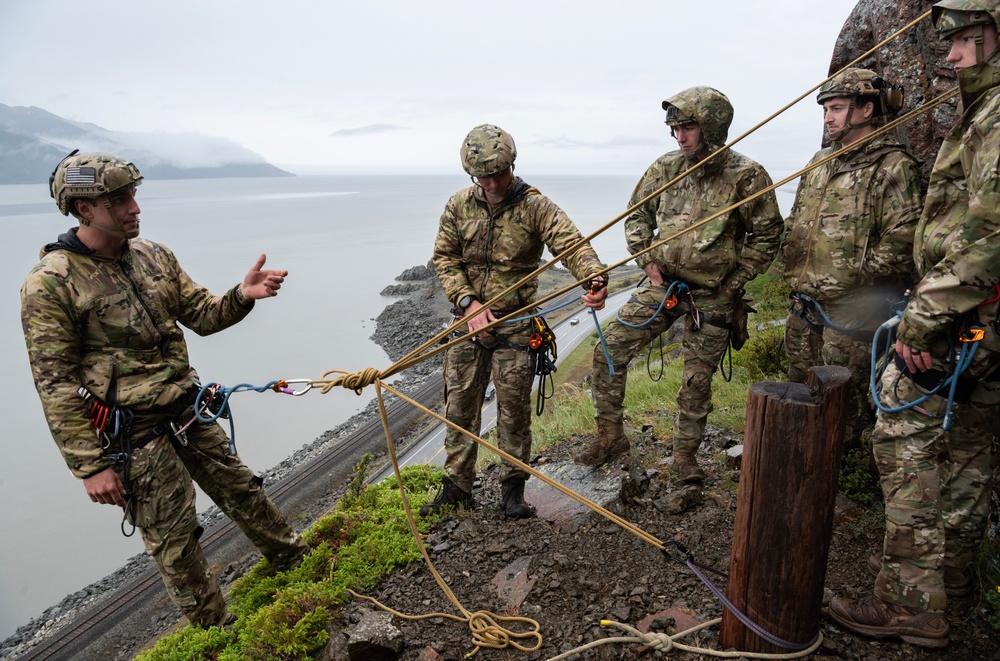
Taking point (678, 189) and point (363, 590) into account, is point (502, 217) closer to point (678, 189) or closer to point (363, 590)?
point (678, 189)

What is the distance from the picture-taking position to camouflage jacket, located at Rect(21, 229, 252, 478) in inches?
145

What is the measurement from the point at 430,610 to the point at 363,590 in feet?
2.13

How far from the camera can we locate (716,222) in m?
5.03

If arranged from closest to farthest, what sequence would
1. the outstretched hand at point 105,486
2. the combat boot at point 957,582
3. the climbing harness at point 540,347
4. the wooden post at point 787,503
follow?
the wooden post at point 787,503 < the combat boot at point 957,582 < the outstretched hand at point 105,486 < the climbing harness at point 540,347

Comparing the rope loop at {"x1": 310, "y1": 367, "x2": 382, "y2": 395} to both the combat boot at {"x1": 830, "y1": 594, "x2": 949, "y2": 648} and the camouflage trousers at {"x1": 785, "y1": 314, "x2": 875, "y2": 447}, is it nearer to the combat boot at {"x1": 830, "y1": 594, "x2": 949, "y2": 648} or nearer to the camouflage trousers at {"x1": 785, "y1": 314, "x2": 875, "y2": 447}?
the combat boot at {"x1": 830, "y1": 594, "x2": 949, "y2": 648}

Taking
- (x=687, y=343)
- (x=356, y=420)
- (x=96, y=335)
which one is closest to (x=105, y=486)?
(x=96, y=335)

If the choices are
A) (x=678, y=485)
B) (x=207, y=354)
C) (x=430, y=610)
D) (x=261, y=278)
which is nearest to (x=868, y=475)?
(x=678, y=485)

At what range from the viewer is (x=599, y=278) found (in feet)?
15.1

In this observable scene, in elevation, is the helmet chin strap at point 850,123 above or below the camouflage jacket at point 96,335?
above

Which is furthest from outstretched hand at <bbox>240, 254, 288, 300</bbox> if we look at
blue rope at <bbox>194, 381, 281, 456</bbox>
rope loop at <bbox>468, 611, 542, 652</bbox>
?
rope loop at <bbox>468, 611, 542, 652</bbox>

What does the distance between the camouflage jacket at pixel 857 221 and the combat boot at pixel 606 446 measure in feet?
7.34

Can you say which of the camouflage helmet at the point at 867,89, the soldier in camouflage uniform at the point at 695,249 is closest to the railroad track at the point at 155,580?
the soldier in camouflage uniform at the point at 695,249

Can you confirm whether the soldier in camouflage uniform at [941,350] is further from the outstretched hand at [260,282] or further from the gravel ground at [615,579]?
the outstretched hand at [260,282]

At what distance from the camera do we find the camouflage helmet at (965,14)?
283 centimetres
